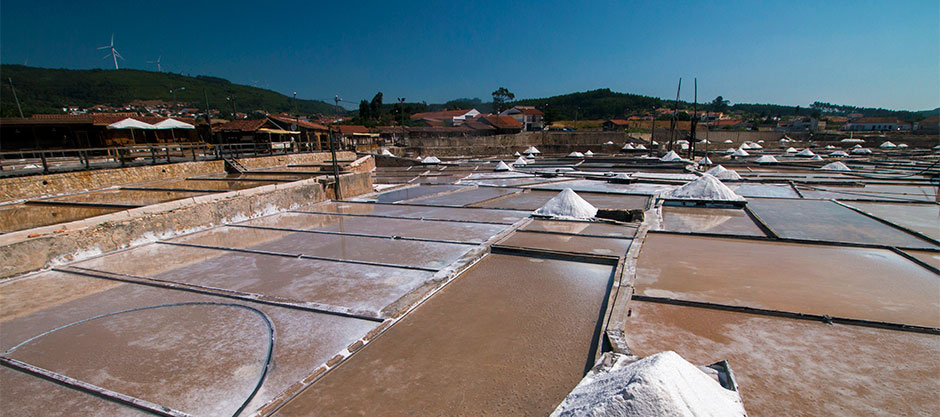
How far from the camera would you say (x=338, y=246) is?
22.5ft

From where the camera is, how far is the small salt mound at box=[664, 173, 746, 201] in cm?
1007

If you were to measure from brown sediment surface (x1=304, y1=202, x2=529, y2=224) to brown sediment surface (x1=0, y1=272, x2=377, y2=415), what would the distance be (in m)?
5.12

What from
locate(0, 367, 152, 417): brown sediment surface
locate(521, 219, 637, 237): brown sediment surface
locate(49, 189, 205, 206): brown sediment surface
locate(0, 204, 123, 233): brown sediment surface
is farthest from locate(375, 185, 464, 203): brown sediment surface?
locate(0, 367, 152, 417): brown sediment surface

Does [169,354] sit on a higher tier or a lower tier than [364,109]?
lower

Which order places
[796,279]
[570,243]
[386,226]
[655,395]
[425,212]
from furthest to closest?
[425,212], [386,226], [570,243], [796,279], [655,395]

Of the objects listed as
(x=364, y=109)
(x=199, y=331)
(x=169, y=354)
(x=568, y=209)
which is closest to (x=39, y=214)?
(x=199, y=331)

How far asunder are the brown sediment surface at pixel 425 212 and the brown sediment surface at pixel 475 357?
412 centimetres

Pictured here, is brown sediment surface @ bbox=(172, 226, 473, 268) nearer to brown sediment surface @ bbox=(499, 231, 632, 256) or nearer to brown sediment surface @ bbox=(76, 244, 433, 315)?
brown sediment surface @ bbox=(76, 244, 433, 315)

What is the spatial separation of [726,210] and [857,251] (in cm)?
387

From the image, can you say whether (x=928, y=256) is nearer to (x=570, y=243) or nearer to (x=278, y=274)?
(x=570, y=243)

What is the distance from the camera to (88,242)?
6.22 meters

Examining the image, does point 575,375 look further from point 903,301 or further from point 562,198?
point 562,198

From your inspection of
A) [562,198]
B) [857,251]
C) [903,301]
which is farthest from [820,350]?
[562,198]

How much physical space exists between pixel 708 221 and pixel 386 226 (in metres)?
7.21
